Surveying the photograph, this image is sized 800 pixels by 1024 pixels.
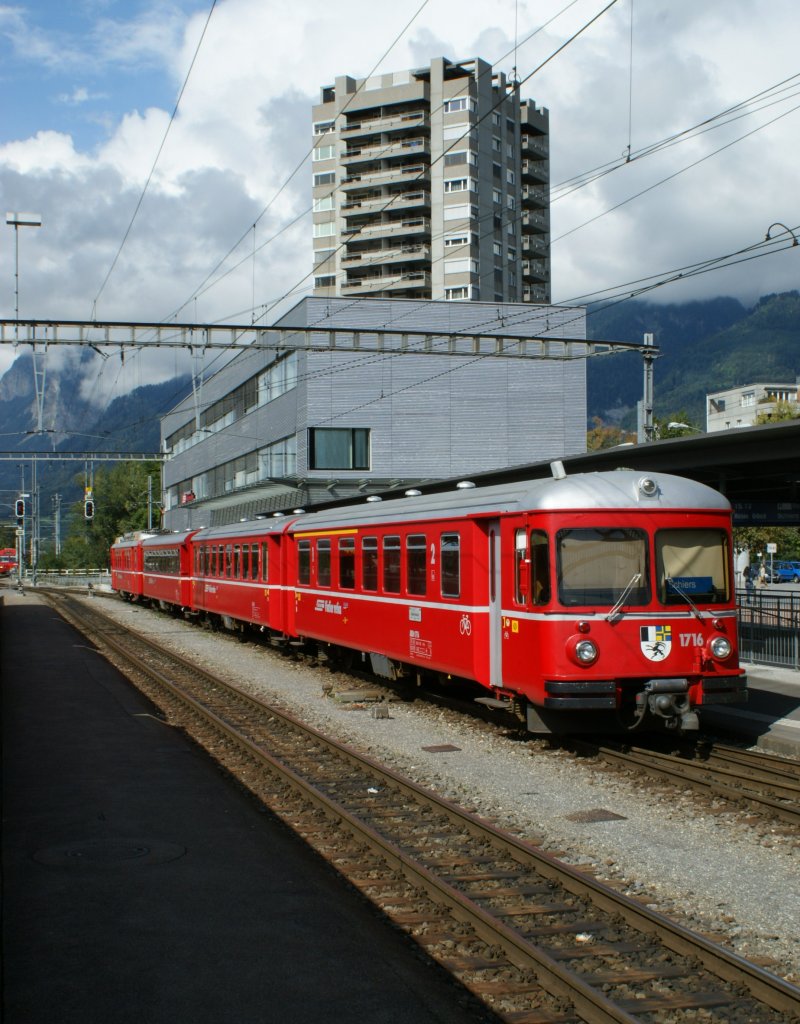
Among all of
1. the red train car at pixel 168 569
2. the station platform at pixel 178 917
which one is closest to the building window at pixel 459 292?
the red train car at pixel 168 569

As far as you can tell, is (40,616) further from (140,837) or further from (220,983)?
(220,983)

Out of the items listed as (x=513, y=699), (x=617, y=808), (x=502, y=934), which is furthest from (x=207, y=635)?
(x=502, y=934)

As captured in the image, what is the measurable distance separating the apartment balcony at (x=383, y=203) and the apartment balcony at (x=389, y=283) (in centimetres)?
509

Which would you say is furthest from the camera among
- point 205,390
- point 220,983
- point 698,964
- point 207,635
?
point 205,390

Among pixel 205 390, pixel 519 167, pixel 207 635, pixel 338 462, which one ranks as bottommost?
pixel 207 635

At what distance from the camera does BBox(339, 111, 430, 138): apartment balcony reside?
84.9m

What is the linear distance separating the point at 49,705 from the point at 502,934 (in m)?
11.6

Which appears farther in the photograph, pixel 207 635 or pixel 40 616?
pixel 40 616

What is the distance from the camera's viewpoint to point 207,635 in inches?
1243

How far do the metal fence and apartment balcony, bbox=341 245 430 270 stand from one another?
2702 inches

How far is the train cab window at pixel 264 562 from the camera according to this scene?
23.9 meters

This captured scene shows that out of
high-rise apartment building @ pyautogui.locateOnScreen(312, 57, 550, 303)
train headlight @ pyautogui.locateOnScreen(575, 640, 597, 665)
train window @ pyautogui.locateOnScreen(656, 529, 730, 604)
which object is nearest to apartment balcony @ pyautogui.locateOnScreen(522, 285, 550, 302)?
high-rise apartment building @ pyautogui.locateOnScreen(312, 57, 550, 303)

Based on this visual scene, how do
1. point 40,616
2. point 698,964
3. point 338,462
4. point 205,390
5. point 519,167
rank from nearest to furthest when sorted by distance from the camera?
point 698,964, point 40,616, point 338,462, point 205,390, point 519,167

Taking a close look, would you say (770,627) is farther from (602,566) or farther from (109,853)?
(109,853)
